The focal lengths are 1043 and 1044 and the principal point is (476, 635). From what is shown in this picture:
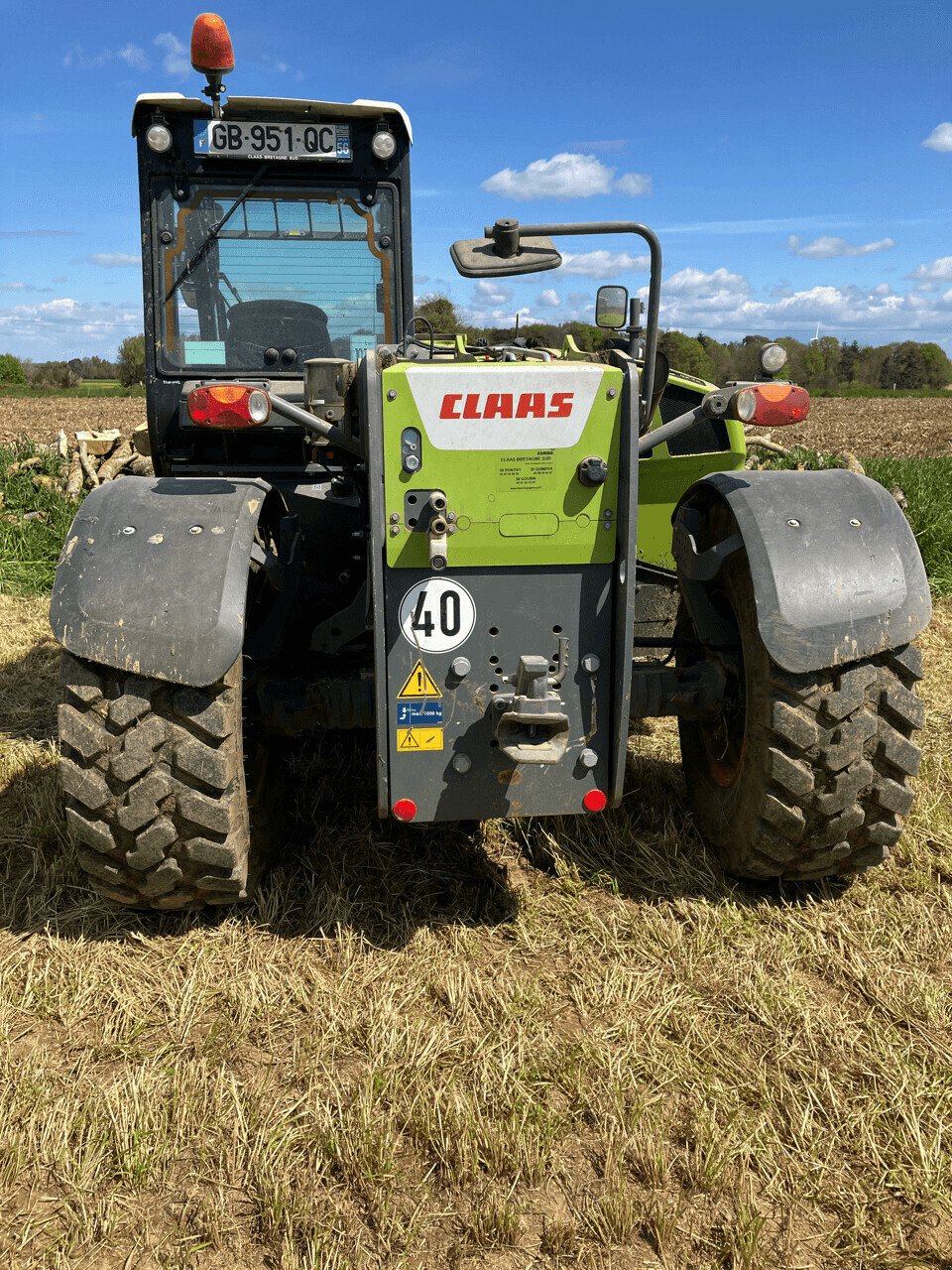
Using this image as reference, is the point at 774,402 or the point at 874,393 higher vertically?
the point at 874,393

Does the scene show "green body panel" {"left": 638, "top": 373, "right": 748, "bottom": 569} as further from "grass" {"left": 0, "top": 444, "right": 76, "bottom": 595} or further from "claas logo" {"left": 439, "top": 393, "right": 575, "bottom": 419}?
"grass" {"left": 0, "top": 444, "right": 76, "bottom": 595}

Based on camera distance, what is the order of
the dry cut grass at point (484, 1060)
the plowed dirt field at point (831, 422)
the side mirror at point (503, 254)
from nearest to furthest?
the dry cut grass at point (484, 1060), the side mirror at point (503, 254), the plowed dirt field at point (831, 422)

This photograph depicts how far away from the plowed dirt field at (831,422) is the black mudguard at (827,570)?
15734 mm

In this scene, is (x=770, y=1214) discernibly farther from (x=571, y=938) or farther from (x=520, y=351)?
(x=520, y=351)

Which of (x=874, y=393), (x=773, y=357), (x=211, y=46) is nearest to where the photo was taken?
(x=773, y=357)

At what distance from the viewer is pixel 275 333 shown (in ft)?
14.8

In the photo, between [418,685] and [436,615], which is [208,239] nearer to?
[436,615]

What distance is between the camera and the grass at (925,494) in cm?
799

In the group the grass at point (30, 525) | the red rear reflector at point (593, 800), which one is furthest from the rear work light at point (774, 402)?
the grass at point (30, 525)

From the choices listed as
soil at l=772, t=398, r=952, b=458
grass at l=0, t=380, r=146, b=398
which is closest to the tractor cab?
soil at l=772, t=398, r=952, b=458

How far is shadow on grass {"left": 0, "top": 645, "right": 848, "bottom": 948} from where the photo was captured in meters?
3.25

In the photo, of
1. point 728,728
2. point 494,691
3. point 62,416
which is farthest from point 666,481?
point 62,416

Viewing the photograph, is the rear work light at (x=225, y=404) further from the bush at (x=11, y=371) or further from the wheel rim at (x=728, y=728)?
the bush at (x=11, y=371)

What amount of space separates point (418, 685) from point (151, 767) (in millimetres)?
760
